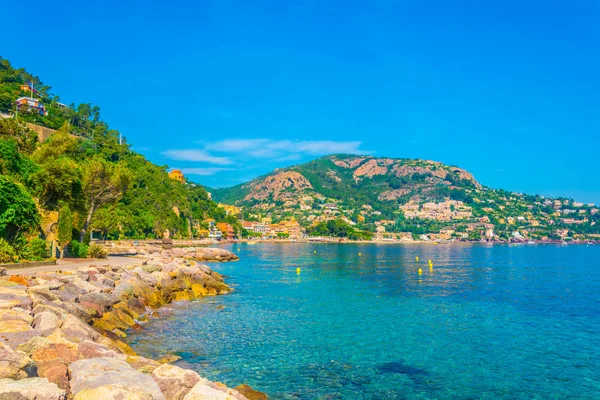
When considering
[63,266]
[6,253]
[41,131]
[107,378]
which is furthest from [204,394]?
[41,131]

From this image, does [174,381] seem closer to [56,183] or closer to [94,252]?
[56,183]

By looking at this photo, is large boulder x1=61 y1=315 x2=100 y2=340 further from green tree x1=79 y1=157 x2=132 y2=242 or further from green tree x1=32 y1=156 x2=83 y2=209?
green tree x1=79 y1=157 x2=132 y2=242

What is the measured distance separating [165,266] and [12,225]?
437 inches

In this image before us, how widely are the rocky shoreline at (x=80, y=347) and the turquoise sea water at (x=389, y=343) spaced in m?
1.97

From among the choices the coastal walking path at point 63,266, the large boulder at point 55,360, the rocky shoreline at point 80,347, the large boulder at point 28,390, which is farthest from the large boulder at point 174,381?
the coastal walking path at point 63,266

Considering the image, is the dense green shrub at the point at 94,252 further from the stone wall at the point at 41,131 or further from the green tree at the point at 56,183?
the stone wall at the point at 41,131

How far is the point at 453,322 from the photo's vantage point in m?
22.3

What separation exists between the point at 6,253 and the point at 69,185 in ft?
34.7

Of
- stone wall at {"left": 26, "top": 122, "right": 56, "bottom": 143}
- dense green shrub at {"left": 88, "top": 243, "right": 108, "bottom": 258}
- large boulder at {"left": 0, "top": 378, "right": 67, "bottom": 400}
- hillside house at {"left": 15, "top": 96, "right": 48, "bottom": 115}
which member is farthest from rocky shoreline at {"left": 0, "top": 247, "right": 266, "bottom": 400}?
hillside house at {"left": 15, "top": 96, "right": 48, "bottom": 115}

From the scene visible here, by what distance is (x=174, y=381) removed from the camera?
873 cm

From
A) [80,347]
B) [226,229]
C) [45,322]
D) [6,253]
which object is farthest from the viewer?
[226,229]

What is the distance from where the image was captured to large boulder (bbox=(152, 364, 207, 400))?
8508mm

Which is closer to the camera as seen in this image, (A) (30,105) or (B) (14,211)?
(B) (14,211)

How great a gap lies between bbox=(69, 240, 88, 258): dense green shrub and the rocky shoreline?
13145mm
